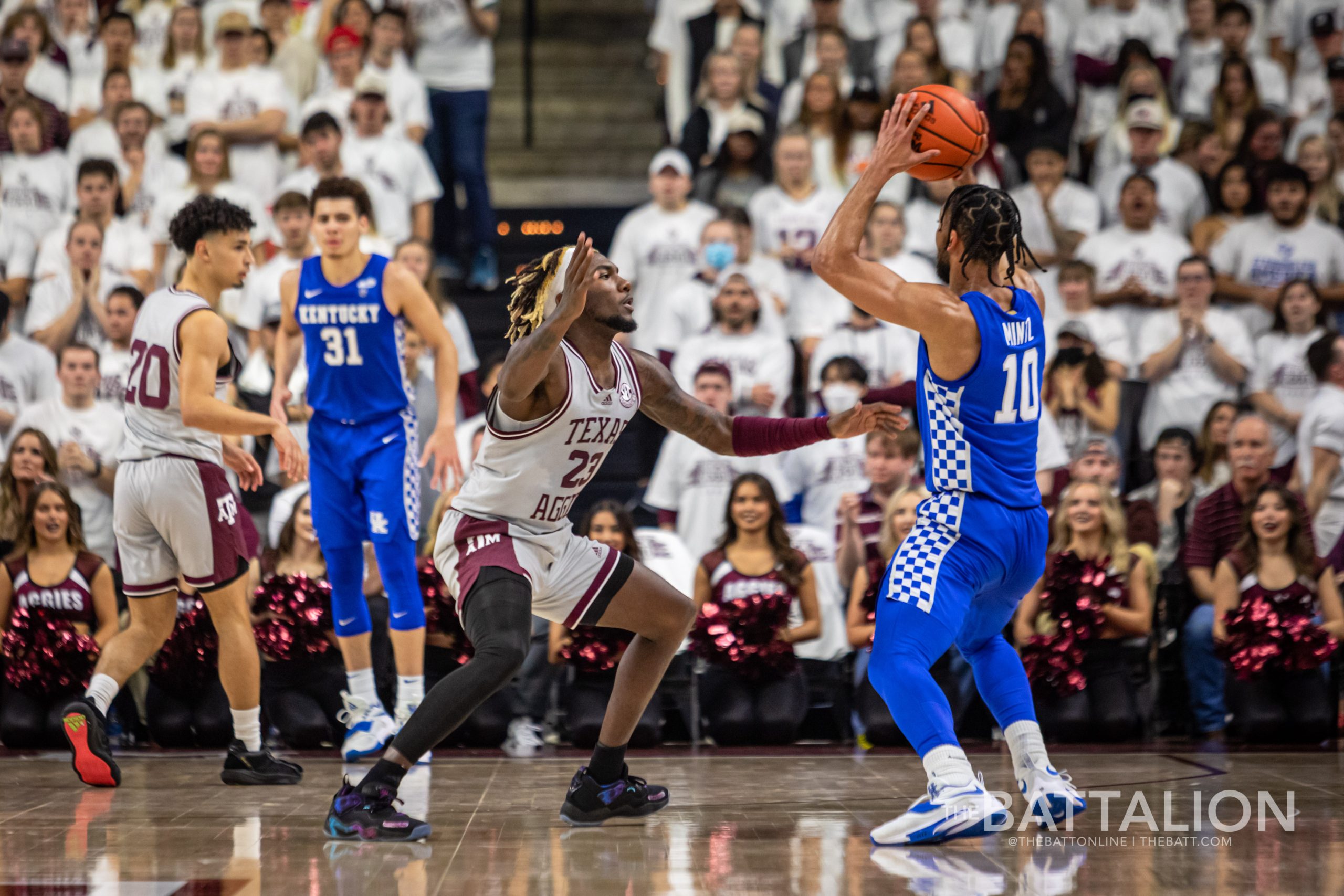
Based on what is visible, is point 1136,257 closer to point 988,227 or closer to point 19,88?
point 988,227

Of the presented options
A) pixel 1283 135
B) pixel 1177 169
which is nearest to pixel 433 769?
pixel 1177 169

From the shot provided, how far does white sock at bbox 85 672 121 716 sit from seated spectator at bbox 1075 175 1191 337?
20.7ft

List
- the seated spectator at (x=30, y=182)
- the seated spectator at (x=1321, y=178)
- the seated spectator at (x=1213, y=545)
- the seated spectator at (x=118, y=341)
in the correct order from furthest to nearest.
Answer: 1. the seated spectator at (x=1321, y=178)
2. the seated spectator at (x=30, y=182)
3. the seated spectator at (x=118, y=341)
4. the seated spectator at (x=1213, y=545)

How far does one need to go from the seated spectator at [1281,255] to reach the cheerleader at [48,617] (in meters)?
7.04

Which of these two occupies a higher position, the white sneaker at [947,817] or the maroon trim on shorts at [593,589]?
the maroon trim on shorts at [593,589]

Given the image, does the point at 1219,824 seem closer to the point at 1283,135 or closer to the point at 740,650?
the point at 740,650

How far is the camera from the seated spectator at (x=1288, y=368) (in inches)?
346

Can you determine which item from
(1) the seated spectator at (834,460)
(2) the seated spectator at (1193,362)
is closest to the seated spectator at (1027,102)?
(2) the seated spectator at (1193,362)

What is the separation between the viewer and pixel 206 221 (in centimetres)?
568

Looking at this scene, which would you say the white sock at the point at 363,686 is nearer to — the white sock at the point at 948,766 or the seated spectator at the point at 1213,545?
the white sock at the point at 948,766

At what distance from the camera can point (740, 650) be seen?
691 cm

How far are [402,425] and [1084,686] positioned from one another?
3366 millimetres

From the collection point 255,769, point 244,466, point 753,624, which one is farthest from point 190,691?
point 753,624

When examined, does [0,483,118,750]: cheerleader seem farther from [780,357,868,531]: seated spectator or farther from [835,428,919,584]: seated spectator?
[780,357,868,531]: seated spectator
